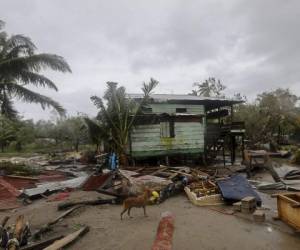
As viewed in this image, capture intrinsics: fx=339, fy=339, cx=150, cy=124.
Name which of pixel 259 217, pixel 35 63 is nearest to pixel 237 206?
pixel 259 217

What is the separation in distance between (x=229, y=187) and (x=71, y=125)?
109 feet

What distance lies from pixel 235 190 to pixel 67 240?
18.2 feet

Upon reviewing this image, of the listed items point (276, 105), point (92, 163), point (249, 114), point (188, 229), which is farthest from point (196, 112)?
point (188, 229)

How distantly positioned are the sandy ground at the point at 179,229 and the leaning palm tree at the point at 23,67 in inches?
350

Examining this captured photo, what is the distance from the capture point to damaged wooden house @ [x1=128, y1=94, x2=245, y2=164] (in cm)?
1805

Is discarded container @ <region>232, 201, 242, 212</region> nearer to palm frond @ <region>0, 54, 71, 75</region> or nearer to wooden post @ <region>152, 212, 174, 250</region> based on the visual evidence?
wooden post @ <region>152, 212, 174, 250</region>

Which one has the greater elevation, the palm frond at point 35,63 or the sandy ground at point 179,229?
the palm frond at point 35,63

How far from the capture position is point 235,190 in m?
10.3

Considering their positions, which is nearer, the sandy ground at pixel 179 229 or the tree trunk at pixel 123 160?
the sandy ground at pixel 179 229

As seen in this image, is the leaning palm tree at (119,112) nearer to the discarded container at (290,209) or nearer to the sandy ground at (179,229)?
the sandy ground at (179,229)

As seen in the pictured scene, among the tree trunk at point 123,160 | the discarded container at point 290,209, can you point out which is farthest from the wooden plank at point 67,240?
the tree trunk at point 123,160

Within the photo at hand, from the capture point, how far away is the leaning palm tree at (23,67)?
1680 cm

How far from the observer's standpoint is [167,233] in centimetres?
265

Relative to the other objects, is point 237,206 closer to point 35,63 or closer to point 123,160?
point 123,160
